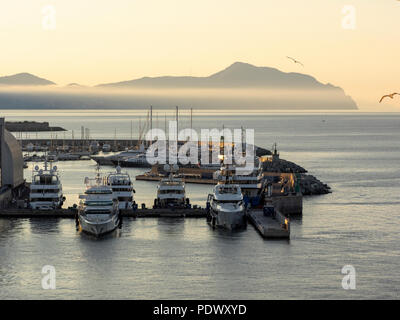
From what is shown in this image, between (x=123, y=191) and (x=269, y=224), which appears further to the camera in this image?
(x=123, y=191)

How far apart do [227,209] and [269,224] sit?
11.6 feet

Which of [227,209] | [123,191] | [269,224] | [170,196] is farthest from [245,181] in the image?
[269,224]

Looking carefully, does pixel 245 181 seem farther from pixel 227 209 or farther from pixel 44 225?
pixel 44 225

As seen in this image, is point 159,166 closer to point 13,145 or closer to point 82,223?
point 13,145

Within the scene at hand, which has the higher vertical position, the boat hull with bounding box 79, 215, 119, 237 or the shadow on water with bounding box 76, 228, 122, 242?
the boat hull with bounding box 79, 215, 119, 237

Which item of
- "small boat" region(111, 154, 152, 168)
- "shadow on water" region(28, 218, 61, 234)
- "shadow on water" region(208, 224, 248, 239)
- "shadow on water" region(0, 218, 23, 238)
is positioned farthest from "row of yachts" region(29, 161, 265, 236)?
"small boat" region(111, 154, 152, 168)

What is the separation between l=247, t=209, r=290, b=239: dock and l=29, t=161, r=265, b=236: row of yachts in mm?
1326

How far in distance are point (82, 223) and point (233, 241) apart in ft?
38.0

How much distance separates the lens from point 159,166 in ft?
377

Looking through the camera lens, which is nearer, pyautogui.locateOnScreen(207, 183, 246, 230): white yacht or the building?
pyautogui.locateOnScreen(207, 183, 246, 230): white yacht

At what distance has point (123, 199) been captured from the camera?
71.3 meters

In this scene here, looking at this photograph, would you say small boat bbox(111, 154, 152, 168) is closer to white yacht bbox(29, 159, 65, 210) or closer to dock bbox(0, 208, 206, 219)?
white yacht bbox(29, 159, 65, 210)

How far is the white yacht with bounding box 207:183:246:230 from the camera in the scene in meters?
61.8
